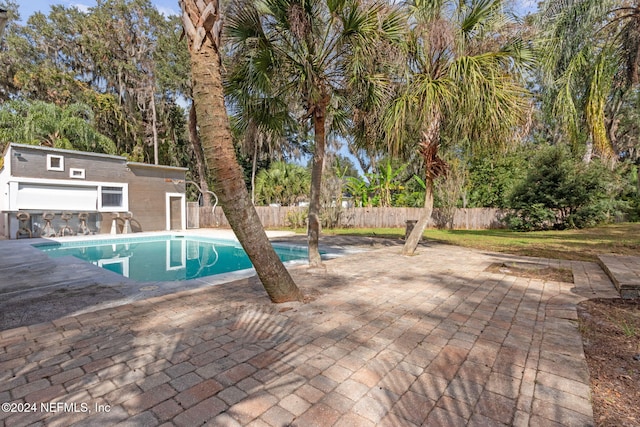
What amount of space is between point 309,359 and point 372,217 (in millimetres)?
17366

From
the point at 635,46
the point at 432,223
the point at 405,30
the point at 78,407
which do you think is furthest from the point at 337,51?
the point at 432,223

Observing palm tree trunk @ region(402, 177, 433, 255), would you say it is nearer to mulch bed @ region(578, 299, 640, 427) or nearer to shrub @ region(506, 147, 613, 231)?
mulch bed @ region(578, 299, 640, 427)

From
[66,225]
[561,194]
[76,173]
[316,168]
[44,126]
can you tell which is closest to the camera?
[316,168]

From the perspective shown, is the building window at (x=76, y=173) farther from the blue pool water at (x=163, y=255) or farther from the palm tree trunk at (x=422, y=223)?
the palm tree trunk at (x=422, y=223)

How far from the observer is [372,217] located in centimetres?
1961

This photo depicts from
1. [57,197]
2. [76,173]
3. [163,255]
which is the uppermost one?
[76,173]

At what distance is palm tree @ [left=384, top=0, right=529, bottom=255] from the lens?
6.32 m

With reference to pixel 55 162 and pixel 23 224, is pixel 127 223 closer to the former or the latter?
pixel 23 224

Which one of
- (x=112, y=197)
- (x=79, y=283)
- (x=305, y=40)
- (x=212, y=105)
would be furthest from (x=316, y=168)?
(x=112, y=197)

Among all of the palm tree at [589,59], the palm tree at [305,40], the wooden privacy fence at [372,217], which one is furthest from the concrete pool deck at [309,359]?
the wooden privacy fence at [372,217]

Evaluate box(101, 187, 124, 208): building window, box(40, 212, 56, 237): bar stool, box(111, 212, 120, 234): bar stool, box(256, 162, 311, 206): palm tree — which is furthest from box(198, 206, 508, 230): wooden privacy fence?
box(40, 212, 56, 237): bar stool

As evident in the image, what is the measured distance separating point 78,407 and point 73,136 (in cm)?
2240

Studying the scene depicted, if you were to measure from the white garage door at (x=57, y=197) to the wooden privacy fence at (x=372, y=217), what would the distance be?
6290mm

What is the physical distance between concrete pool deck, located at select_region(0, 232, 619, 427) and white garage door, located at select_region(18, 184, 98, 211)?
1200cm
